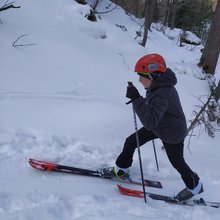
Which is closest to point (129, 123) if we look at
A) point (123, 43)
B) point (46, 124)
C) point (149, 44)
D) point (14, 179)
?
point (46, 124)

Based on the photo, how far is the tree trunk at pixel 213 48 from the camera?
428 inches

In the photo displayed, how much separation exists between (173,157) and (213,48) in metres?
7.67

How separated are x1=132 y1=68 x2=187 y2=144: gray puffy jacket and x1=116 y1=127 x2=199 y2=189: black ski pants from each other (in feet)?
0.42

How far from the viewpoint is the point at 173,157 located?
4.17m

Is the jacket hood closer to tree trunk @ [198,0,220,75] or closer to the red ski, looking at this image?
the red ski

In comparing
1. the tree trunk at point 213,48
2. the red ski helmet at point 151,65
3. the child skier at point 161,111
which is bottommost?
the tree trunk at point 213,48

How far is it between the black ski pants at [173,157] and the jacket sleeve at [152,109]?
58 centimetres

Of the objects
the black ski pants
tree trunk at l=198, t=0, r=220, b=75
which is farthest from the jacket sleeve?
tree trunk at l=198, t=0, r=220, b=75

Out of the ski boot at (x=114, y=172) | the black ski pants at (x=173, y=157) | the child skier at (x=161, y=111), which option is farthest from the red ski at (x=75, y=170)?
the child skier at (x=161, y=111)

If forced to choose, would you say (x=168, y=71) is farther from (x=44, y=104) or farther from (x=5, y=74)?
(x=5, y=74)

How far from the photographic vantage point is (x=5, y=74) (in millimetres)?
5801

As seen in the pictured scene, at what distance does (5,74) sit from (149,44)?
27.1ft

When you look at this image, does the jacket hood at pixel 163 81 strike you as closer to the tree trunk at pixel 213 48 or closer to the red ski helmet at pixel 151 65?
the red ski helmet at pixel 151 65

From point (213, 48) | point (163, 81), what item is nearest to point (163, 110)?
point (163, 81)
